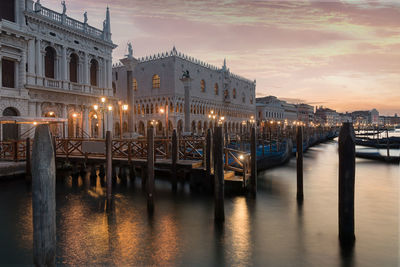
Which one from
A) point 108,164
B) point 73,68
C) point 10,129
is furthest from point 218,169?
point 73,68

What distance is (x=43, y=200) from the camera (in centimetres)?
425

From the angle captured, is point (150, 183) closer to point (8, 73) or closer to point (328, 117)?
point (8, 73)

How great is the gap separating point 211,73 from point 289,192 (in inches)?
1566

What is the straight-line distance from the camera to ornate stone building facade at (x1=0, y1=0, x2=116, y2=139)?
19250 mm

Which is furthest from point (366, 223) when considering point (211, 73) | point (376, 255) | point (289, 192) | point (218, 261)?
point (211, 73)

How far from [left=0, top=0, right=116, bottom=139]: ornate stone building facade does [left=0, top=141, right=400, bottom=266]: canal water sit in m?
8.97

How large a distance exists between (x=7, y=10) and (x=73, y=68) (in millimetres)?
6550

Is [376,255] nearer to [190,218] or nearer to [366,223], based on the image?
[366,223]

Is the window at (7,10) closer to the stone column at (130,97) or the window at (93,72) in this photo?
the window at (93,72)

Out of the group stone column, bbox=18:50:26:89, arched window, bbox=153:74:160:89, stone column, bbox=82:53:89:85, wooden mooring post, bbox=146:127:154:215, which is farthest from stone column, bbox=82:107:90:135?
arched window, bbox=153:74:160:89

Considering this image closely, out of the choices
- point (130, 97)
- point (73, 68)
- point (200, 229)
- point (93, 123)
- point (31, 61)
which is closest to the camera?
point (200, 229)

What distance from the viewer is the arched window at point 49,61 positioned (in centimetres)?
2267

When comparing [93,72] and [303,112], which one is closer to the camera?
[93,72]

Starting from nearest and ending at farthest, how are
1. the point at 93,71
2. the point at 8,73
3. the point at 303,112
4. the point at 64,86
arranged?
the point at 8,73
the point at 64,86
the point at 93,71
the point at 303,112
